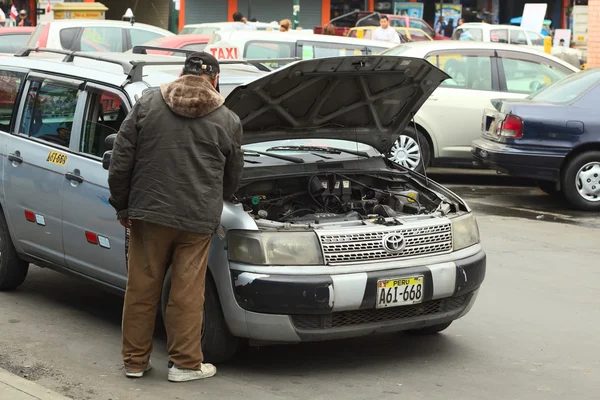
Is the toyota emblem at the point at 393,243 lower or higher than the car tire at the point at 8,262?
higher

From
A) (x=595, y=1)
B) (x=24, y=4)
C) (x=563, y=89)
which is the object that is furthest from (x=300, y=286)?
(x=24, y=4)

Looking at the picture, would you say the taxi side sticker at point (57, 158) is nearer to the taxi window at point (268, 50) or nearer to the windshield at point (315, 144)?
the windshield at point (315, 144)

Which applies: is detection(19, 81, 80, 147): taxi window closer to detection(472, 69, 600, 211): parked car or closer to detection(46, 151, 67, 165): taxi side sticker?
detection(46, 151, 67, 165): taxi side sticker

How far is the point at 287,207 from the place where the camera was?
6656 mm

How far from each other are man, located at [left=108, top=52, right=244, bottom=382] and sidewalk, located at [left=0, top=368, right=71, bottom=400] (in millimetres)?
612

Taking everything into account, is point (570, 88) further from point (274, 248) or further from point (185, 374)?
point (185, 374)

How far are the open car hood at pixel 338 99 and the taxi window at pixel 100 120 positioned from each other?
808mm

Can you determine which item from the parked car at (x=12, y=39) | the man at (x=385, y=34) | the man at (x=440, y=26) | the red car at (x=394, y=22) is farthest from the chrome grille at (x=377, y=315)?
the man at (x=440, y=26)

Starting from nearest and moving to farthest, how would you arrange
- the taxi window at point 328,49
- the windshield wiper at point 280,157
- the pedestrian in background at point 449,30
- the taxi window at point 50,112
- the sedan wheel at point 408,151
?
the windshield wiper at point 280,157
the taxi window at point 50,112
the sedan wheel at point 408,151
the taxi window at point 328,49
the pedestrian in background at point 449,30

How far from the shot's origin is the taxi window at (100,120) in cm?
672

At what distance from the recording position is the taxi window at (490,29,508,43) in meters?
32.4

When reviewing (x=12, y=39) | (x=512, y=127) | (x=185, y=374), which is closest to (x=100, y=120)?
(x=185, y=374)

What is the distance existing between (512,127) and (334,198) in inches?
230

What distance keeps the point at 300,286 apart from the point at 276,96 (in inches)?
53.7
